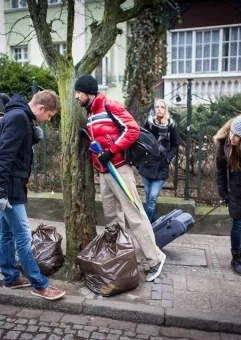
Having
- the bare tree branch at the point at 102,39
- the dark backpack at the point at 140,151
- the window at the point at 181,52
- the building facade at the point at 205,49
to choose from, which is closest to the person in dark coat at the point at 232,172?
the dark backpack at the point at 140,151

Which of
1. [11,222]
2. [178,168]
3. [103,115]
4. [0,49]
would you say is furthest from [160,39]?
[11,222]

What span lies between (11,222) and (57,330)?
102cm

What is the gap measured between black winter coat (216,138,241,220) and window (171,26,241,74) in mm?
9763

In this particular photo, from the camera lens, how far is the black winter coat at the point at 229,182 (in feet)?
13.5

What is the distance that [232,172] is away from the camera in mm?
4148

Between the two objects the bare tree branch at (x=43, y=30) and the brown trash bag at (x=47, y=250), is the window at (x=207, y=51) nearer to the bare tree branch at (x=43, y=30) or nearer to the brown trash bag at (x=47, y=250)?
the bare tree branch at (x=43, y=30)

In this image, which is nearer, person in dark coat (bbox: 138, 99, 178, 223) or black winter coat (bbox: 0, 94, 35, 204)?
black winter coat (bbox: 0, 94, 35, 204)

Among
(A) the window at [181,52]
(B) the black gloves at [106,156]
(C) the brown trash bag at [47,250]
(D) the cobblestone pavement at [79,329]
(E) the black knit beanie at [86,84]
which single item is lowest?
(D) the cobblestone pavement at [79,329]

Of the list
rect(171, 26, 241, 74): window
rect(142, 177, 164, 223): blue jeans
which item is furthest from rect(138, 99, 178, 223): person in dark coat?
rect(171, 26, 241, 74): window

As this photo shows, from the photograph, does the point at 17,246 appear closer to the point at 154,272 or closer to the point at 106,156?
the point at 106,156

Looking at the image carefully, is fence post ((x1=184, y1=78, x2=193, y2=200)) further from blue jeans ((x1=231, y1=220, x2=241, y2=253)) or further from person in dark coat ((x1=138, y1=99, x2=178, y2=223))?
blue jeans ((x1=231, y1=220, x2=241, y2=253))

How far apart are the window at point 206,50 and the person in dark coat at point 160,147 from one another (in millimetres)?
9030

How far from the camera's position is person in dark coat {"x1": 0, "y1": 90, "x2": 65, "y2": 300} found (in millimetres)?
3168

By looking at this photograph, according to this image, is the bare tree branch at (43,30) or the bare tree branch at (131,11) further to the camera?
the bare tree branch at (131,11)
